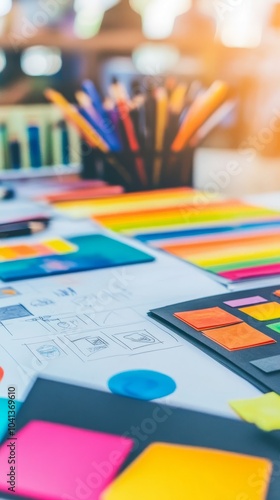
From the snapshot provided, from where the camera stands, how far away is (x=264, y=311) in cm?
73

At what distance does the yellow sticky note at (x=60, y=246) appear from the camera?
1.02 meters

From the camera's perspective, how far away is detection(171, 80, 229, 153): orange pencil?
146 cm

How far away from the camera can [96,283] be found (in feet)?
2.82

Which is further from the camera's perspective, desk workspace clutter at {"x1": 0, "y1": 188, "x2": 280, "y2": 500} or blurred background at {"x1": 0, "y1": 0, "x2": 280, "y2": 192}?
blurred background at {"x1": 0, "y1": 0, "x2": 280, "y2": 192}

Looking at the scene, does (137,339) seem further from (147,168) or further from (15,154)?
(15,154)

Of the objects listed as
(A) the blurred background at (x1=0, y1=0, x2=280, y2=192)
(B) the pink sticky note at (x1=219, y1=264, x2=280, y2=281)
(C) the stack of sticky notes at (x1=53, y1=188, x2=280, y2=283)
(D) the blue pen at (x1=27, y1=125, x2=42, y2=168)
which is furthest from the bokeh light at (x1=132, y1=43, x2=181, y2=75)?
(B) the pink sticky note at (x1=219, y1=264, x2=280, y2=281)

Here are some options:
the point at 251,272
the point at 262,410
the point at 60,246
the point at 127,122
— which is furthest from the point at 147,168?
the point at 262,410

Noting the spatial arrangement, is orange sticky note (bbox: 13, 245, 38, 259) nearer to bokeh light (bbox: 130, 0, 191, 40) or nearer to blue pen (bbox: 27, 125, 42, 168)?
blue pen (bbox: 27, 125, 42, 168)

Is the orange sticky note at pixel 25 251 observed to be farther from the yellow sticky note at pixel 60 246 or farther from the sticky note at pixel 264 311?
the sticky note at pixel 264 311

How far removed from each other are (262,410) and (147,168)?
1040mm

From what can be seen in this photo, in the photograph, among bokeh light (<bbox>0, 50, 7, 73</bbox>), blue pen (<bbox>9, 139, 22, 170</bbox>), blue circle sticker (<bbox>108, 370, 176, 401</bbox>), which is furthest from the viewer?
bokeh light (<bbox>0, 50, 7, 73</bbox>)

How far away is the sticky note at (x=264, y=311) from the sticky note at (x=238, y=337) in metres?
0.03

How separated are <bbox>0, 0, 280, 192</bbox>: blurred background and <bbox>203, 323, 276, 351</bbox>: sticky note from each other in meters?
1.39

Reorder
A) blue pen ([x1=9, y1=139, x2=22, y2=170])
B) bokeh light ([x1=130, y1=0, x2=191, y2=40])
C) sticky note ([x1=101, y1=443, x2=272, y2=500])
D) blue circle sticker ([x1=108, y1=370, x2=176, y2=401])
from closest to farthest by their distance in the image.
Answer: sticky note ([x1=101, y1=443, x2=272, y2=500]) < blue circle sticker ([x1=108, y1=370, x2=176, y2=401]) < blue pen ([x1=9, y1=139, x2=22, y2=170]) < bokeh light ([x1=130, y1=0, x2=191, y2=40])
